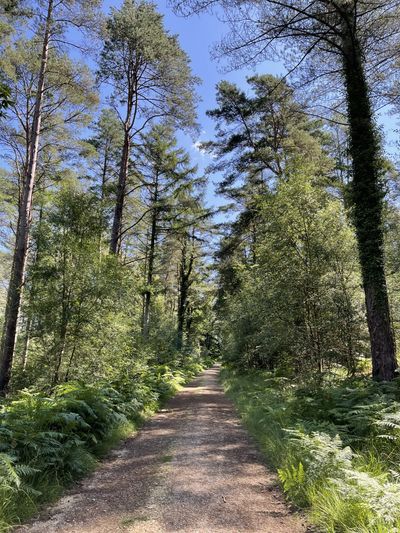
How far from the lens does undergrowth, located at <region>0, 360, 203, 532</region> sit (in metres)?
3.50

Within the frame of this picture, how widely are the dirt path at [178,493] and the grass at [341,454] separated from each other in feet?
0.90

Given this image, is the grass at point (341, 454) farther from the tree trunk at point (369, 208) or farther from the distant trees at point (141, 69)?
the distant trees at point (141, 69)

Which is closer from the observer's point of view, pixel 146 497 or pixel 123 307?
pixel 146 497

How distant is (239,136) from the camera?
55.5 feet

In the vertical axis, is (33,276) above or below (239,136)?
below

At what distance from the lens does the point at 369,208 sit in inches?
292

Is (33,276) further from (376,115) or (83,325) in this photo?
(376,115)

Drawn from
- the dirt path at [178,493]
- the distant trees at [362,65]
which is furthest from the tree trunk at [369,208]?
the dirt path at [178,493]

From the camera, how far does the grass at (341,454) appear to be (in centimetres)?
292

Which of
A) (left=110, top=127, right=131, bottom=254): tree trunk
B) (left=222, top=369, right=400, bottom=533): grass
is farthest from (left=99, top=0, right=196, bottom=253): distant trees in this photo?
(left=222, top=369, right=400, bottom=533): grass

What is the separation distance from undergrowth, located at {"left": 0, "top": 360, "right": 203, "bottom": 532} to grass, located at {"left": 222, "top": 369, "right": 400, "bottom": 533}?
8.29 ft

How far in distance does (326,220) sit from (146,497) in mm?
7407

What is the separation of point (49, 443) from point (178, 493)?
1702 millimetres

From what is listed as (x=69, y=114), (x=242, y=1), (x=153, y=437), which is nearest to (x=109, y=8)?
(x=69, y=114)
